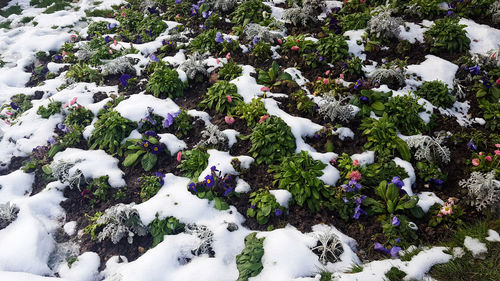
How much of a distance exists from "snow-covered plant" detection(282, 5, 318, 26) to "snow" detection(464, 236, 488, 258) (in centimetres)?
468

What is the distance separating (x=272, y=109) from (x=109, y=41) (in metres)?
4.08

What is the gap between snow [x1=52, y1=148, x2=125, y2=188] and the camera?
4309 millimetres

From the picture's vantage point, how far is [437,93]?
16.3ft

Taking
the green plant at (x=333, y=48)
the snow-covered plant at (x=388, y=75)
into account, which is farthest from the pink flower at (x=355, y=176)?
the green plant at (x=333, y=48)

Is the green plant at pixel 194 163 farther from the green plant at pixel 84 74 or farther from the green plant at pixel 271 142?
the green plant at pixel 84 74

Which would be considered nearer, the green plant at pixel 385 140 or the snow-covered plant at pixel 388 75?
the green plant at pixel 385 140

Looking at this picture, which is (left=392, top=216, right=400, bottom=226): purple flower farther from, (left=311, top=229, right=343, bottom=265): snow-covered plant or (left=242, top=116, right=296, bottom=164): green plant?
(left=242, top=116, right=296, bottom=164): green plant

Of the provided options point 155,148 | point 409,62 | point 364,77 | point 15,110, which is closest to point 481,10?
point 409,62

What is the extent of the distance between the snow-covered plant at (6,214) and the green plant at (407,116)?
5.15 meters

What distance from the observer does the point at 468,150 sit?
4.34 m

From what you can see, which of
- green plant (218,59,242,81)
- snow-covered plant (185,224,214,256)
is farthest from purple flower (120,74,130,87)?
snow-covered plant (185,224,214,256)

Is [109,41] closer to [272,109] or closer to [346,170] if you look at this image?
[272,109]

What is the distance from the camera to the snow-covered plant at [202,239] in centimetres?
351

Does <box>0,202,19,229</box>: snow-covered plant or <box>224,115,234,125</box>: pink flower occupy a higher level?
<box>224,115,234,125</box>: pink flower
